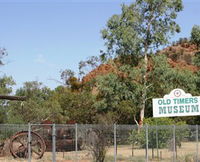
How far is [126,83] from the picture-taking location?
44.3 m

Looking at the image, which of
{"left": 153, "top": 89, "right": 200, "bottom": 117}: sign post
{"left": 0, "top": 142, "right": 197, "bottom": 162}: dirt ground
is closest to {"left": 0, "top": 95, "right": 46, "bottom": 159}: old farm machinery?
{"left": 0, "top": 142, "right": 197, "bottom": 162}: dirt ground

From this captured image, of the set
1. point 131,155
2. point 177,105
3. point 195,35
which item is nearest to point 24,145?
point 131,155

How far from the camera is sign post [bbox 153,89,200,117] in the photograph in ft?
82.0

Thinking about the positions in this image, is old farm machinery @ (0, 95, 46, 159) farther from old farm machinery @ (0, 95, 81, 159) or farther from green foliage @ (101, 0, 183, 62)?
green foliage @ (101, 0, 183, 62)

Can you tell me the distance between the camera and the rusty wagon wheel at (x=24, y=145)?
63.8 feet

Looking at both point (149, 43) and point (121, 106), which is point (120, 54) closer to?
point (149, 43)

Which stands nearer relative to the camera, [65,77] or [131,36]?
[131,36]

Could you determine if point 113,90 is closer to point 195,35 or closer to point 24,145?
point 195,35

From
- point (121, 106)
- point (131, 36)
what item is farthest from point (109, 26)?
point (121, 106)

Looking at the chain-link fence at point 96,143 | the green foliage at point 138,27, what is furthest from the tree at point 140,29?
the chain-link fence at point 96,143

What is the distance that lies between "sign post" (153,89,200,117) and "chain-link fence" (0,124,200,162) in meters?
1.08

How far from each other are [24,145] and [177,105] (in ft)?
29.7

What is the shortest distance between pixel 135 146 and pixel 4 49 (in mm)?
24563

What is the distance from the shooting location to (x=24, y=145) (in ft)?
65.8
